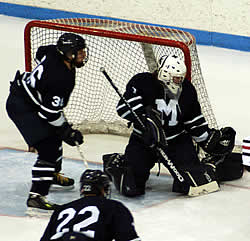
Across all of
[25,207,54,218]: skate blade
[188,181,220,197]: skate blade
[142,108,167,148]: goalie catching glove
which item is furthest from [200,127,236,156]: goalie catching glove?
[25,207,54,218]: skate blade

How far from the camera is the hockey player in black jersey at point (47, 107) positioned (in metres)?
4.43

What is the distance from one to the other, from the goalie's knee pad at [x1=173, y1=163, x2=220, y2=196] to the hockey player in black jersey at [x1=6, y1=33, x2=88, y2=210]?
2.77 feet

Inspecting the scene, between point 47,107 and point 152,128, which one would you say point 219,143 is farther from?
point 47,107

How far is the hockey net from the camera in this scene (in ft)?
18.0

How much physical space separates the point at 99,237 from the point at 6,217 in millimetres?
1664

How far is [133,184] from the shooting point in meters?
4.86

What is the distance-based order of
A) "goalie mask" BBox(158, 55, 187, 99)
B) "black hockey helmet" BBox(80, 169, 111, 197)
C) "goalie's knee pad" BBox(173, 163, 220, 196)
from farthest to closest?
"goalie's knee pad" BBox(173, 163, 220, 196) → "goalie mask" BBox(158, 55, 187, 99) → "black hockey helmet" BBox(80, 169, 111, 197)

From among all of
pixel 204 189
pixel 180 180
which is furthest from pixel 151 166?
pixel 204 189

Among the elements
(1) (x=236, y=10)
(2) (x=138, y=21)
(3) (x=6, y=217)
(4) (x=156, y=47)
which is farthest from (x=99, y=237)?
(2) (x=138, y=21)

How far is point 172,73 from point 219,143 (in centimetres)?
68

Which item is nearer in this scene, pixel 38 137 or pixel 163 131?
pixel 38 137

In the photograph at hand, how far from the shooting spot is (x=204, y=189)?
16.3 ft

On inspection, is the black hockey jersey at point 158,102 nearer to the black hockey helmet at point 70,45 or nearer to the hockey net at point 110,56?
the hockey net at point 110,56

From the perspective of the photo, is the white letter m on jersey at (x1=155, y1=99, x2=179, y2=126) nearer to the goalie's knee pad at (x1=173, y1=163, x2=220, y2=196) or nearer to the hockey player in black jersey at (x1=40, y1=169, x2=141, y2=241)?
the goalie's knee pad at (x1=173, y1=163, x2=220, y2=196)
